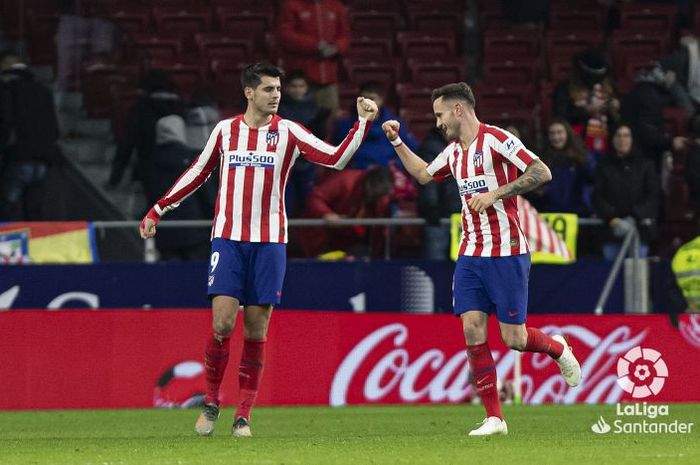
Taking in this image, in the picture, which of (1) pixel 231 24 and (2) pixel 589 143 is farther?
(1) pixel 231 24

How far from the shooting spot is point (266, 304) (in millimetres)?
10477

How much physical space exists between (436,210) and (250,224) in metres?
4.82

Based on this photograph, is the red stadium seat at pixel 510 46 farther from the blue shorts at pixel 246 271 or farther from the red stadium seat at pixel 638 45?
the blue shorts at pixel 246 271

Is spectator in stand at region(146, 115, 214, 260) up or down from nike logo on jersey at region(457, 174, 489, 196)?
down

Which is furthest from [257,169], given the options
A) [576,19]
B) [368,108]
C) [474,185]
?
[576,19]

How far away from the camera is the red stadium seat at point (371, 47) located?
19.9 metres

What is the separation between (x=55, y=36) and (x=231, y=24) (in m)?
2.95

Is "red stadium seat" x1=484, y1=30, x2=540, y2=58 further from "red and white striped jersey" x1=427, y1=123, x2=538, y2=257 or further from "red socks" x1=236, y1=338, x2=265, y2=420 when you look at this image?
"red socks" x1=236, y1=338, x2=265, y2=420

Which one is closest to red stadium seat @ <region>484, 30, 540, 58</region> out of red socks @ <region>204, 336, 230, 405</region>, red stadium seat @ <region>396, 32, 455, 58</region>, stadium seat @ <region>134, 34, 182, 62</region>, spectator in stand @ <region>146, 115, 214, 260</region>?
red stadium seat @ <region>396, 32, 455, 58</region>

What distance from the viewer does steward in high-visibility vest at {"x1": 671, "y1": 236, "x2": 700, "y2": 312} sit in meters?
15.0

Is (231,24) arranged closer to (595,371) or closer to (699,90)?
(699,90)

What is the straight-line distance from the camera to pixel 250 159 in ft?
34.4

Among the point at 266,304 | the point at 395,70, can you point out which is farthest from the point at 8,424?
the point at 395,70

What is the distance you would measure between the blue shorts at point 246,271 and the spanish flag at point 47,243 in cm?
484
